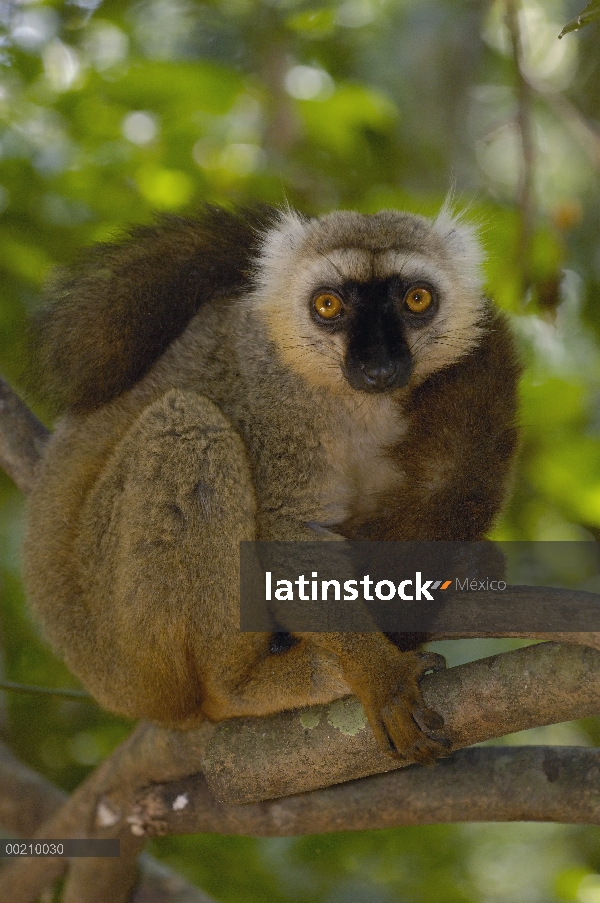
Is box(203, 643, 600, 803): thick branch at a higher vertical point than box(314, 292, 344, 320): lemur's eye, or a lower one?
lower

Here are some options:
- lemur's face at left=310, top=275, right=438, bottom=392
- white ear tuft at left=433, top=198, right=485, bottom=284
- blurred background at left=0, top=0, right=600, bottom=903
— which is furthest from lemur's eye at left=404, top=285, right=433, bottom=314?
blurred background at left=0, top=0, right=600, bottom=903

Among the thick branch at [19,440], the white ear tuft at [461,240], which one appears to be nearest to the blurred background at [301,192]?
the thick branch at [19,440]

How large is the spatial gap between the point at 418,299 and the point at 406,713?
1918 millimetres

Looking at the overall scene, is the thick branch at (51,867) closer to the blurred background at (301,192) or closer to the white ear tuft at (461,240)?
the blurred background at (301,192)

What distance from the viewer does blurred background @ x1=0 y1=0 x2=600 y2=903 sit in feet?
16.5

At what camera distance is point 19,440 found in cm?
476

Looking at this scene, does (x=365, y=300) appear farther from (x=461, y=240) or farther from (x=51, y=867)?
(x=51, y=867)

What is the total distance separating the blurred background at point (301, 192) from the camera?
5016 mm

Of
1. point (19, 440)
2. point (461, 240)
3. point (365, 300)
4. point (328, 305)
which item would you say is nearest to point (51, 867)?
point (19, 440)

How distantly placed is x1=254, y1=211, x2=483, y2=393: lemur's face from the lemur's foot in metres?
1.14

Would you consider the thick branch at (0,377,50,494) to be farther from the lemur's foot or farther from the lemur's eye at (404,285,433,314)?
the lemur's foot

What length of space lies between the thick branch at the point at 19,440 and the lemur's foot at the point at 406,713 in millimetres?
2307

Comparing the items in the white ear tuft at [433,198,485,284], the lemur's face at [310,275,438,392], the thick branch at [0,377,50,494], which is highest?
the white ear tuft at [433,198,485,284]

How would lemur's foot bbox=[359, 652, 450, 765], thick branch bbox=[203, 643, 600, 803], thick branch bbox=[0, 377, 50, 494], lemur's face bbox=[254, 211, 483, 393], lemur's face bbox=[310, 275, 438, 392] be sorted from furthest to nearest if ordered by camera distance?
thick branch bbox=[0, 377, 50, 494]
lemur's face bbox=[254, 211, 483, 393]
lemur's face bbox=[310, 275, 438, 392]
lemur's foot bbox=[359, 652, 450, 765]
thick branch bbox=[203, 643, 600, 803]
